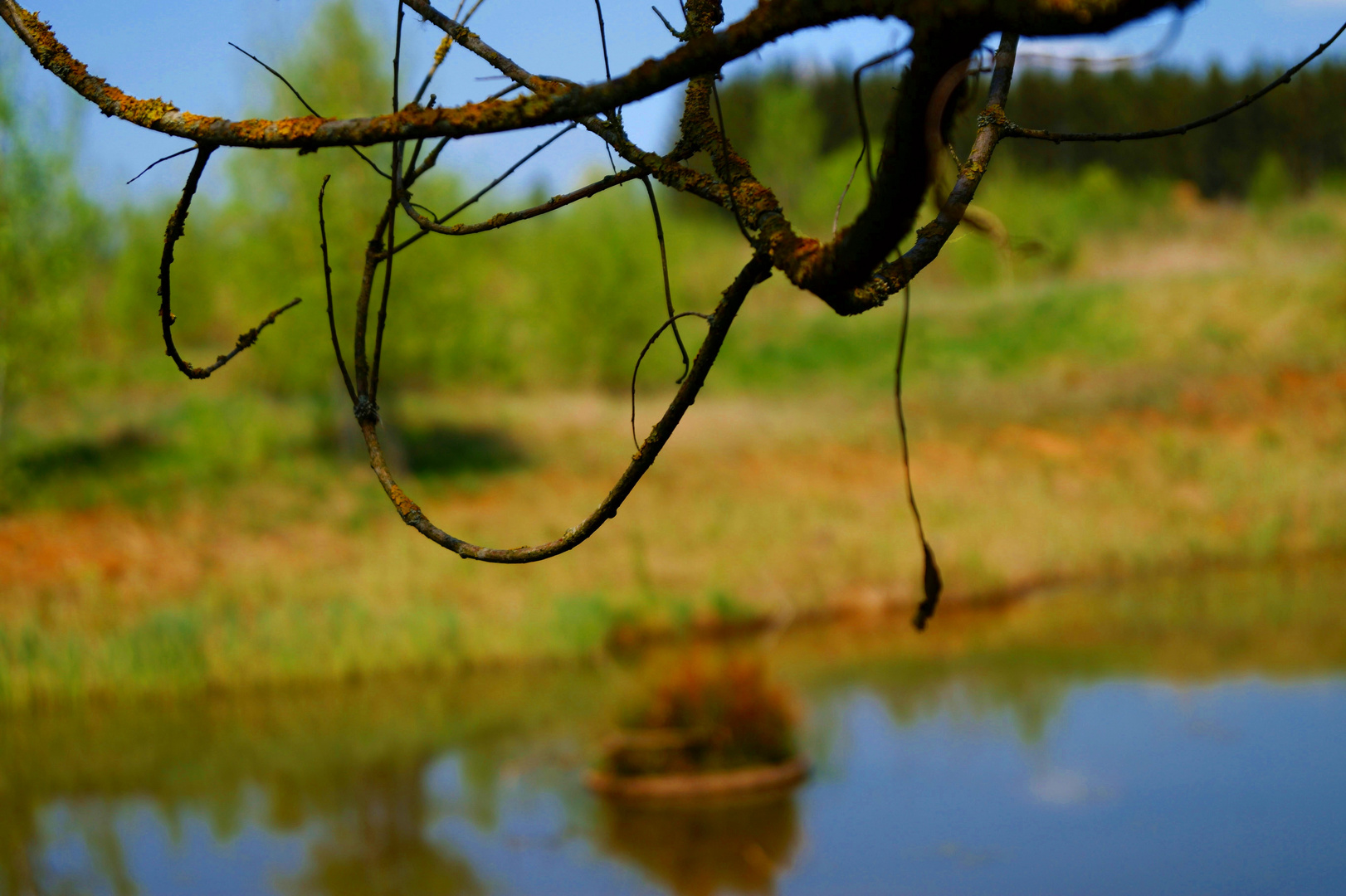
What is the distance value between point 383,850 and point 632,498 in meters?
7.94

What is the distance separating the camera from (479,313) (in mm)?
17672

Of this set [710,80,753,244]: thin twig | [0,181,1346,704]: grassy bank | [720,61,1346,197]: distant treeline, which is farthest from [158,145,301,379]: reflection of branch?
[720,61,1346,197]: distant treeline

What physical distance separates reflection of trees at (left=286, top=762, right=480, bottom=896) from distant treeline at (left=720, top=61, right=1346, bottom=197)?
72.2 feet

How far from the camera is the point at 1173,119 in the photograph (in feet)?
109

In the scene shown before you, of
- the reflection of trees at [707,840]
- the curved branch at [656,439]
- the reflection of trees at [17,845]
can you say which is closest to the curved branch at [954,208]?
the curved branch at [656,439]

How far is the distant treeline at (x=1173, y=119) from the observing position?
33.5m

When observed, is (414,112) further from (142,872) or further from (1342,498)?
(1342,498)

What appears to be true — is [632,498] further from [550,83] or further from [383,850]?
[550,83]

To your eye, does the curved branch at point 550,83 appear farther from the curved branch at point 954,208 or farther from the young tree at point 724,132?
the curved branch at point 954,208

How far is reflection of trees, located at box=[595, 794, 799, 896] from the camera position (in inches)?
256

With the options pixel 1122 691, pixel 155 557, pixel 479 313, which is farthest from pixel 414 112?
pixel 479 313

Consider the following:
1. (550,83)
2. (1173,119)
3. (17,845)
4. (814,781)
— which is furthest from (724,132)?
(1173,119)

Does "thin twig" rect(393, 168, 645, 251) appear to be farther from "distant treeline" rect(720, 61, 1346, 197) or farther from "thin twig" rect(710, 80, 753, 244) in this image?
"distant treeline" rect(720, 61, 1346, 197)

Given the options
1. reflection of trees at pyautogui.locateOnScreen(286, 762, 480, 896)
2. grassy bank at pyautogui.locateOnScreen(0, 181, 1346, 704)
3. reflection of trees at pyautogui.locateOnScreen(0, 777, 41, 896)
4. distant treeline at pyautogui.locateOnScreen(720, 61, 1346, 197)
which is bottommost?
reflection of trees at pyautogui.locateOnScreen(286, 762, 480, 896)
